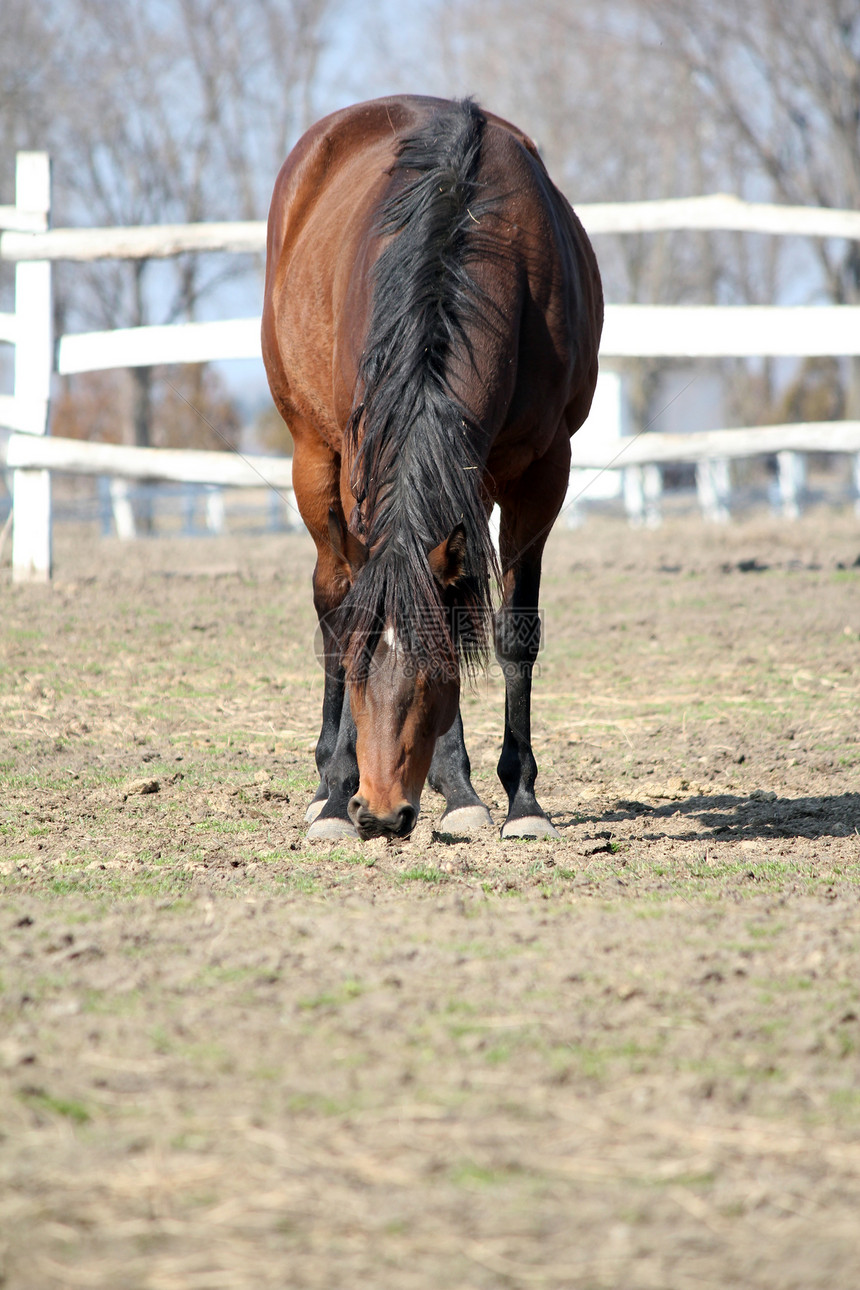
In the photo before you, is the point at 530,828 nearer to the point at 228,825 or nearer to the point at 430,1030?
the point at 228,825

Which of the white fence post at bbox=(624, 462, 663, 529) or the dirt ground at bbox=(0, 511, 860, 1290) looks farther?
the white fence post at bbox=(624, 462, 663, 529)

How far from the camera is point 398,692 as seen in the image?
9.45ft

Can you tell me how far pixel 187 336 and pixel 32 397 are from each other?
1.14m

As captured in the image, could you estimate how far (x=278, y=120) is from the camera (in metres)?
24.9

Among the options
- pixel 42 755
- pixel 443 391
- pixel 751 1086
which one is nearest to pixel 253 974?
pixel 751 1086

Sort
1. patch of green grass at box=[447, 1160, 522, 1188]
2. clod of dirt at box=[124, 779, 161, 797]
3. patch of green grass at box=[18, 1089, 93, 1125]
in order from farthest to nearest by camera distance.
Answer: clod of dirt at box=[124, 779, 161, 797] → patch of green grass at box=[18, 1089, 93, 1125] → patch of green grass at box=[447, 1160, 522, 1188]

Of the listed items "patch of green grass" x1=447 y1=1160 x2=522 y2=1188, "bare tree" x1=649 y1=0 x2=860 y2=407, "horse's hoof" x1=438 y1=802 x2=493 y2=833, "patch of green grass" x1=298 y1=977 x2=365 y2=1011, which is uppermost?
"bare tree" x1=649 y1=0 x2=860 y2=407

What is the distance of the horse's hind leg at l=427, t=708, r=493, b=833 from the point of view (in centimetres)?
389

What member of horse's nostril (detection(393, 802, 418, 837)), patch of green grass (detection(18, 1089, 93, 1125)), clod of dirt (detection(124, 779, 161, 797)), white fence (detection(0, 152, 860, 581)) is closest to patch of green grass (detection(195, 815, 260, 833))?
clod of dirt (detection(124, 779, 161, 797))

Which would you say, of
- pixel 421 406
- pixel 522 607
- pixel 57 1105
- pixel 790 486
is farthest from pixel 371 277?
pixel 790 486

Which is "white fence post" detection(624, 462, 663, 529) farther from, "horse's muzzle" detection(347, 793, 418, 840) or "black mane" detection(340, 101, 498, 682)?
"horse's muzzle" detection(347, 793, 418, 840)

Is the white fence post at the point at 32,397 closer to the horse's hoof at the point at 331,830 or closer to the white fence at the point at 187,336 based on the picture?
the white fence at the point at 187,336

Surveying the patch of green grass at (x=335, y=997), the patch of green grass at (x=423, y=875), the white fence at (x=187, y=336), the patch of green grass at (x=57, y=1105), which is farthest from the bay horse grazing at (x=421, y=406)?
the white fence at (x=187, y=336)

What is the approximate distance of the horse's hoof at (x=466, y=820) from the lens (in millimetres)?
3867
